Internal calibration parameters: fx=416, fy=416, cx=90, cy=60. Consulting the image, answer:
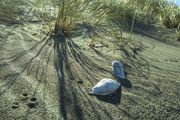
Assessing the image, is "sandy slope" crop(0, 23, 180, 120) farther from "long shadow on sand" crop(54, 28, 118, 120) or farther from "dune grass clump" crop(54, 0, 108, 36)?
"dune grass clump" crop(54, 0, 108, 36)

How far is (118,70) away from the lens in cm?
291

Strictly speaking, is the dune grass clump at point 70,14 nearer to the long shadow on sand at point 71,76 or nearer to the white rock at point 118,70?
the long shadow on sand at point 71,76

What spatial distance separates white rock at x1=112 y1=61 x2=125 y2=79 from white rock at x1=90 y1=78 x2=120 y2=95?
266 mm

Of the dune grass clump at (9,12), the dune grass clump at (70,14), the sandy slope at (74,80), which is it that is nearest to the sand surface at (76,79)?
the sandy slope at (74,80)

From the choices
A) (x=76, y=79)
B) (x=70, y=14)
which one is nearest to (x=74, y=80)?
(x=76, y=79)

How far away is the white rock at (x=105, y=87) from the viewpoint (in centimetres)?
249

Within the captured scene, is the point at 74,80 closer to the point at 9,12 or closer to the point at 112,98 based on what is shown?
the point at 112,98

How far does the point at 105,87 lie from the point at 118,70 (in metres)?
0.42

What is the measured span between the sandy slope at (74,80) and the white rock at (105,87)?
4 cm

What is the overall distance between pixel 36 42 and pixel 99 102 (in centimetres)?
117

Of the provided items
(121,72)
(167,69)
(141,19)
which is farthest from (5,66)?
(141,19)

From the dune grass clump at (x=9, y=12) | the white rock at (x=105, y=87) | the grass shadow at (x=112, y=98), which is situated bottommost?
the grass shadow at (x=112, y=98)

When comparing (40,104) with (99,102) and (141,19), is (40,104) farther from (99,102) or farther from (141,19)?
(141,19)

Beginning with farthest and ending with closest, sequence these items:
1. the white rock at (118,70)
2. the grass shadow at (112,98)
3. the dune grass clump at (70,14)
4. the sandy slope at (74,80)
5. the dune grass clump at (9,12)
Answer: the dune grass clump at (9,12)
the dune grass clump at (70,14)
the white rock at (118,70)
the grass shadow at (112,98)
the sandy slope at (74,80)
